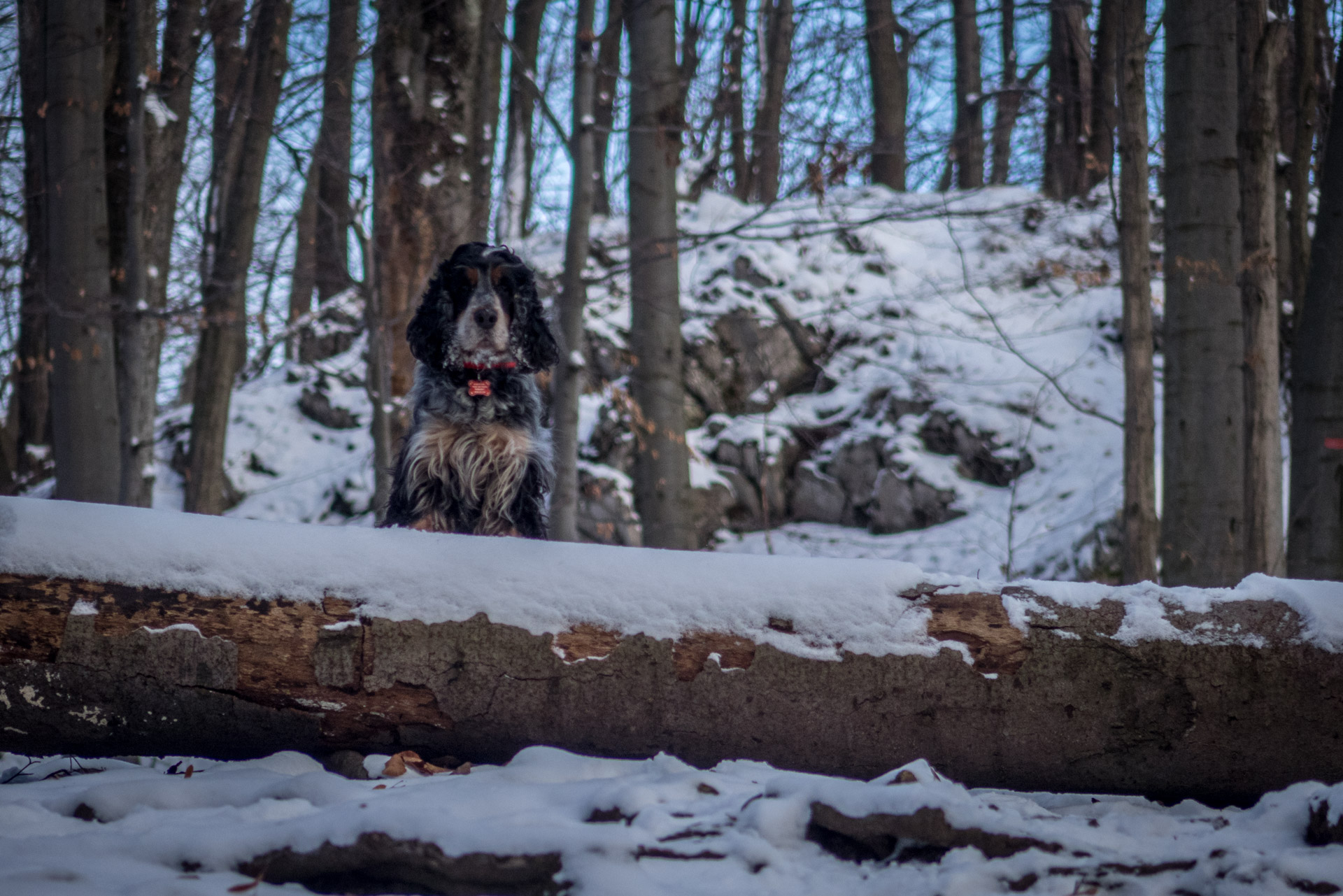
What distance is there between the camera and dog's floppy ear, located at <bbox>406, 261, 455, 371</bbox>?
172 inches

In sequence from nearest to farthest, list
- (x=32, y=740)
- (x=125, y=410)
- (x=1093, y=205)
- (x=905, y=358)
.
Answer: (x=32, y=740) < (x=125, y=410) < (x=1093, y=205) < (x=905, y=358)

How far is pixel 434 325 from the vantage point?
4.41m

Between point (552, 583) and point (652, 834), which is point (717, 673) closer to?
point (552, 583)

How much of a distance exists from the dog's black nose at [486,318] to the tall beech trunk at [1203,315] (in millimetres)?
4192

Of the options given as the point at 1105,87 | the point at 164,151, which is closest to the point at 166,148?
the point at 164,151

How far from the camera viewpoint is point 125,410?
682cm

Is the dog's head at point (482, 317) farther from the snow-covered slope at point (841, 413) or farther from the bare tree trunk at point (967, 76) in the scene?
the bare tree trunk at point (967, 76)

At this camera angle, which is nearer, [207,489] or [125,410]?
[125,410]

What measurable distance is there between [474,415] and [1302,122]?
649 centimetres

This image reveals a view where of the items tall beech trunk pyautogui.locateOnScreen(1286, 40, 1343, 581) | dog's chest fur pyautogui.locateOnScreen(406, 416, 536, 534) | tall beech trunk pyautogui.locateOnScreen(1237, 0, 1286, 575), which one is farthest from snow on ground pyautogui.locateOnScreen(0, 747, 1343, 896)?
tall beech trunk pyautogui.locateOnScreen(1237, 0, 1286, 575)

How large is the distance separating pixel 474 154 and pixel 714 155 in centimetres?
817

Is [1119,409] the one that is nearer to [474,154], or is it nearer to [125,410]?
[474,154]

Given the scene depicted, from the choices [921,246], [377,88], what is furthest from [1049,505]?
[377,88]

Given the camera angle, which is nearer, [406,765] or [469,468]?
[406,765]
